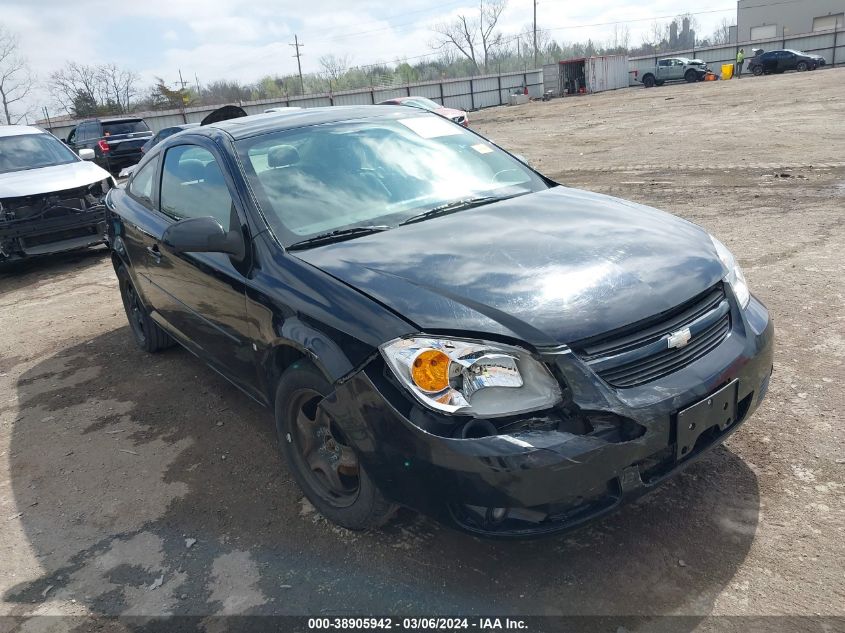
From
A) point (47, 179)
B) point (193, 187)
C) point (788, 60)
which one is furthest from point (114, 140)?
point (788, 60)

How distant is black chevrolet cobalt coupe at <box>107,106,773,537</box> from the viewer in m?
2.09

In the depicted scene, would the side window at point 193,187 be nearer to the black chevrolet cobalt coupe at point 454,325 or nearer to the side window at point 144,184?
the black chevrolet cobalt coupe at point 454,325

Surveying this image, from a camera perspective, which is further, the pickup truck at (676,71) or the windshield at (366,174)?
the pickup truck at (676,71)

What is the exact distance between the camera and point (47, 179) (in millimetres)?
8180

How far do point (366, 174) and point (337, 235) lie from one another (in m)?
0.53

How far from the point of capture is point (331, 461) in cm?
275

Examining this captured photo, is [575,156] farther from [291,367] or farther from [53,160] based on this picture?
[291,367]

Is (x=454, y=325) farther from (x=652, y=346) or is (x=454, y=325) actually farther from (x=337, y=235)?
(x=337, y=235)

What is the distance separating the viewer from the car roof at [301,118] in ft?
11.6

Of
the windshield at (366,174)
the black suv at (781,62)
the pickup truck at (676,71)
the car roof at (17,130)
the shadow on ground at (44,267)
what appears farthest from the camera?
the pickup truck at (676,71)

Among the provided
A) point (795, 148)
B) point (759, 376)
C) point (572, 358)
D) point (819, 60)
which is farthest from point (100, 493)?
point (819, 60)

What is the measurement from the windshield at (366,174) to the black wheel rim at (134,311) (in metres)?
2.36

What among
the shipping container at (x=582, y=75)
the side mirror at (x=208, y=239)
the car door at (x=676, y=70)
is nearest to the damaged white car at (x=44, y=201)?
the side mirror at (x=208, y=239)

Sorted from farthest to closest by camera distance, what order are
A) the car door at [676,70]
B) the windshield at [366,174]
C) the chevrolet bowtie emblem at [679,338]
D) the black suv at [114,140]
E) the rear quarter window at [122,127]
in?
the car door at [676,70] < the rear quarter window at [122,127] < the black suv at [114,140] < the windshield at [366,174] < the chevrolet bowtie emblem at [679,338]
